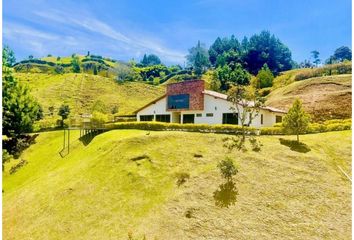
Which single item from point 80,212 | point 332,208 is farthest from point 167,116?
point 332,208

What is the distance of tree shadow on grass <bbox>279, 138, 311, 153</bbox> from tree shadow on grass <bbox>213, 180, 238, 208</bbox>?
11479mm

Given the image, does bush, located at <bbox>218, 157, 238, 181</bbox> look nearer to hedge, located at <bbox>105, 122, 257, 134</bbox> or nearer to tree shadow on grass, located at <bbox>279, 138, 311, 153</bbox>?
tree shadow on grass, located at <bbox>279, 138, 311, 153</bbox>

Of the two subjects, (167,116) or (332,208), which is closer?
(332,208)

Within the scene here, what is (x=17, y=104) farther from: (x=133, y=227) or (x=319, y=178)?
(x=319, y=178)

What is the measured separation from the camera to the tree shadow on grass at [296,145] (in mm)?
44213

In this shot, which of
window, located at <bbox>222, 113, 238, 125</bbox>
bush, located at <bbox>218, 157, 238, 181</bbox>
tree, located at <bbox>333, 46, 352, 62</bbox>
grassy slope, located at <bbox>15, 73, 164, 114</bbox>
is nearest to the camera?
bush, located at <bbox>218, 157, 238, 181</bbox>

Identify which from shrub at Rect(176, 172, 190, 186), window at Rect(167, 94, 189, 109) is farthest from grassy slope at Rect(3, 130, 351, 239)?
window at Rect(167, 94, 189, 109)

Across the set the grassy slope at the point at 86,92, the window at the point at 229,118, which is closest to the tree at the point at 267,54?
the grassy slope at the point at 86,92

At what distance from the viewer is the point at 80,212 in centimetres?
3622

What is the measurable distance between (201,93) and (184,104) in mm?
4016

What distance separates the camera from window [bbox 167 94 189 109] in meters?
66.8

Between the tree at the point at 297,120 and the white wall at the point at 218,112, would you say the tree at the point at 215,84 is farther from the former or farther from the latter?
the tree at the point at 297,120

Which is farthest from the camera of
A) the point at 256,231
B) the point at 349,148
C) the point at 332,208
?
the point at 349,148

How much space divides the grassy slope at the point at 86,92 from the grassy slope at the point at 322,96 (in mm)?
52173
